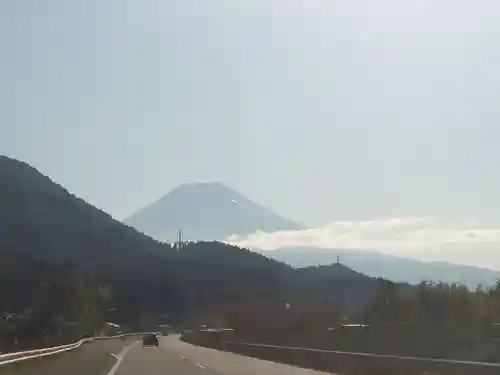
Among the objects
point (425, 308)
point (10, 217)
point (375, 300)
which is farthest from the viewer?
point (10, 217)

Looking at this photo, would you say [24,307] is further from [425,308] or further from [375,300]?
[425,308]

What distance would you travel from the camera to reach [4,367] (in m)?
29.3

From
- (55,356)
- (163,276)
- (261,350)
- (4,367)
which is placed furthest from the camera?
(163,276)

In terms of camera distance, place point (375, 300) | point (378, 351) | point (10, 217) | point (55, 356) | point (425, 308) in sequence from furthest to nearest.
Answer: point (10, 217)
point (375, 300)
point (425, 308)
point (55, 356)
point (378, 351)

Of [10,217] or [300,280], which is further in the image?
[300,280]

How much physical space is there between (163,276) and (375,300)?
283ft

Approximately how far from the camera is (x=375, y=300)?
297 feet

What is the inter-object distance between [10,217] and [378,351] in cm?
12028

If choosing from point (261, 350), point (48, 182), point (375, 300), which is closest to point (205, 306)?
point (48, 182)

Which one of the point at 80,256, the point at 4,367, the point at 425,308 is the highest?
the point at 80,256

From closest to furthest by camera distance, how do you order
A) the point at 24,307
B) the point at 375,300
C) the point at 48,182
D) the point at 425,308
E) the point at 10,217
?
the point at 425,308
the point at 375,300
the point at 24,307
the point at 10,217
the point at 48,182

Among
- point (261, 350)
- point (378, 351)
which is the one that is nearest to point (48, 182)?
point (261, 350)

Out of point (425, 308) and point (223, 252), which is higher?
point (223, 252)

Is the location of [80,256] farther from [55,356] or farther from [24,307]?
[55,356]
